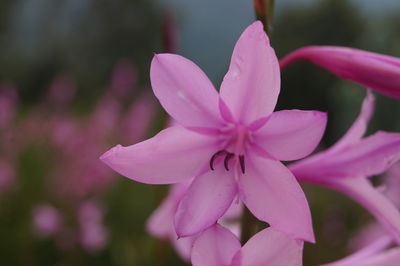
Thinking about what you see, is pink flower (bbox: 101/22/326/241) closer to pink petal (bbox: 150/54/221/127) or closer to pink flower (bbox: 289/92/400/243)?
pink petal (bbox: 150/54/221/127)

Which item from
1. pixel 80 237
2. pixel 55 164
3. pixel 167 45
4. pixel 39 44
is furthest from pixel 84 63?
pixel 167 45

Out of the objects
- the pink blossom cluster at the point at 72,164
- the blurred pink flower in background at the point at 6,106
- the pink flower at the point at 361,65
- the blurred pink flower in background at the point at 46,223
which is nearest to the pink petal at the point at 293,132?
the pink flower at the point at 361,65

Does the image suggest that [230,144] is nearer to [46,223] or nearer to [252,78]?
[252,78]

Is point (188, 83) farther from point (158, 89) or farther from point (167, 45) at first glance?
point (167, 45)

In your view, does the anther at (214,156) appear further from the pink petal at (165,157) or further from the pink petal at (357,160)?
the pink petal at (357,160)

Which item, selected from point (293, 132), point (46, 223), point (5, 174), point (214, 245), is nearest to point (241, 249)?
point (214, 245)

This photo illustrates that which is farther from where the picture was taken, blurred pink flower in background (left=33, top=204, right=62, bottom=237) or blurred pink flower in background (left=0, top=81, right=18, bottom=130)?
blurred pink flower in background (left=0, top=81, right=18, bottom=130)

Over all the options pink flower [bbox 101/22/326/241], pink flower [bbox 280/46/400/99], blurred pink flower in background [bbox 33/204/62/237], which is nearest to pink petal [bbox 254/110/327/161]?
pink flower [bbox 101/22/326/241]
